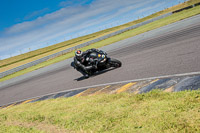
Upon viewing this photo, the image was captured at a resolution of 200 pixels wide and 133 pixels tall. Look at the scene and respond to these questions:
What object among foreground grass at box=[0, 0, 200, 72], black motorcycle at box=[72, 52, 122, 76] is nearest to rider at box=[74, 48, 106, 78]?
black motorcycle at box=[72, 52, 122, 76]

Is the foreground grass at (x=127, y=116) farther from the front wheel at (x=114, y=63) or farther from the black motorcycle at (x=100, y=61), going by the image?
the front wheel at (x=114, y=63)

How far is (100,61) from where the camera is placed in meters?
9.36

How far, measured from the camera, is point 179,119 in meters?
3.28

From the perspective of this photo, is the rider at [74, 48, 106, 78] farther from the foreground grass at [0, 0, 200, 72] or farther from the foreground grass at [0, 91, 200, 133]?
the foreground grass at [0, 0, 200, 72]

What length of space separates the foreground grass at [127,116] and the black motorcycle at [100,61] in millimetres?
3765

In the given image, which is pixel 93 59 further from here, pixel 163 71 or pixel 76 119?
pixel 76 119

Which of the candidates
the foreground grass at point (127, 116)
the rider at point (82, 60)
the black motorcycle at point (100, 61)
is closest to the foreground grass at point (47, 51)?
the rider at point (82, 60)

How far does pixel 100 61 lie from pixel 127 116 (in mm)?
5515

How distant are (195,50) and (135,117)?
551cm

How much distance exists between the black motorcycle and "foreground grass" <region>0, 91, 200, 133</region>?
3.77m

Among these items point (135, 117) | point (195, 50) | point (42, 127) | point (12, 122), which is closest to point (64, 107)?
point (42, 127)

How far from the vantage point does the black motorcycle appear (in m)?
9.34

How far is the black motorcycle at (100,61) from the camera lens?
934 cm

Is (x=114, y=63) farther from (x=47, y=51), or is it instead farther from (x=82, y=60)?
(x=47, y=51)
